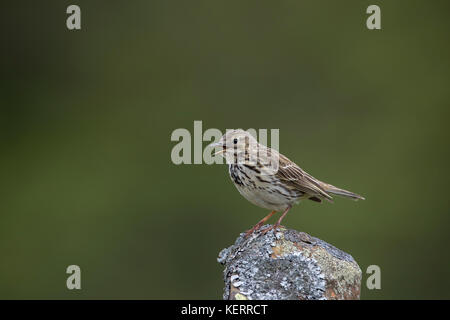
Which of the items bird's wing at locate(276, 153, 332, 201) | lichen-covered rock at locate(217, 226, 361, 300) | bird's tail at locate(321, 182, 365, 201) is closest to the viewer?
lichen-covered rock at locate(217, 226, 361, 300)

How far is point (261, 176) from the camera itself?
8.59 metres

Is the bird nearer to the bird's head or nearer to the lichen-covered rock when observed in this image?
the bird's head

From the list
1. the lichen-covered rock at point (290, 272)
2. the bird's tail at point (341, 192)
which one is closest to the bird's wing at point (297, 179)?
the bird's tail at point (341, 192)

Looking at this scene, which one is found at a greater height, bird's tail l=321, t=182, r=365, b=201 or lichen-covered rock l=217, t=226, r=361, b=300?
bird's tail l=321, t=182, r=365, b=201

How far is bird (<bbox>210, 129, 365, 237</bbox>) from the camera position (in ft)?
28.2

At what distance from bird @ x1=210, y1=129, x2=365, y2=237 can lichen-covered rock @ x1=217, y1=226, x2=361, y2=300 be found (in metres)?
1.67

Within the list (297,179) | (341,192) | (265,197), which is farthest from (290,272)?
(341,192)

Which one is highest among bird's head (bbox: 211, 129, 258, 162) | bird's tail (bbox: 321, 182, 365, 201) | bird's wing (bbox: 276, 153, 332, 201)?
bird's head (bbox: 211, 129, 258, 162)

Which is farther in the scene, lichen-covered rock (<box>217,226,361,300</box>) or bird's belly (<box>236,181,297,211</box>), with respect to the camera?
bird's belly (<box>236,181,297,211</box>)

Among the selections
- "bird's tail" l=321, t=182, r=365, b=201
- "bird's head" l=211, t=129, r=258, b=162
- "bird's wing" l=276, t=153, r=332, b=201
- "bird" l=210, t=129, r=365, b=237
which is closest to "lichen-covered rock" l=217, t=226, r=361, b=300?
"bird" l=210, t=129, r=365, b=237

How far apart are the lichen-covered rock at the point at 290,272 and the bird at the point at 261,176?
167 centimetres

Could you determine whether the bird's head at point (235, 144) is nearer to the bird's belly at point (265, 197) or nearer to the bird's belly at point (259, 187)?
the bird's belly at point (259, 187)

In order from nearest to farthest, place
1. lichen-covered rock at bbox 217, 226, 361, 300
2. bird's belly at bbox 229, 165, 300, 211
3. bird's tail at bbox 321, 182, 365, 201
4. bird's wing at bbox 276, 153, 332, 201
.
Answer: lichen-covered rock at bbox 217, 226, 361, 300 → bird's belly at bbox 229, 165, 300, 211 → bird's wing at bbox 276, 153, 332, 201 → bird's tail at bbox 321, 182, 365, 201

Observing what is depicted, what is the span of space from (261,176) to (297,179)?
1.67ft
